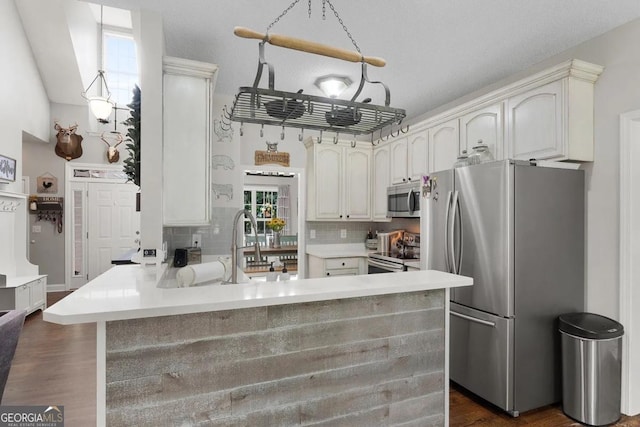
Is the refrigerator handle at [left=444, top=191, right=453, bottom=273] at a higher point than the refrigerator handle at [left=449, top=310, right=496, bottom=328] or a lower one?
higher

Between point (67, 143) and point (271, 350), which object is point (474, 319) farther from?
point (67, 143)

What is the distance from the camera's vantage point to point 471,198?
2654 mm

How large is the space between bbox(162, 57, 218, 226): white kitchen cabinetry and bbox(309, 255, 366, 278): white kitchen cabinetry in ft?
6.78

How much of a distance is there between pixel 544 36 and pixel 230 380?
3080 millimetres

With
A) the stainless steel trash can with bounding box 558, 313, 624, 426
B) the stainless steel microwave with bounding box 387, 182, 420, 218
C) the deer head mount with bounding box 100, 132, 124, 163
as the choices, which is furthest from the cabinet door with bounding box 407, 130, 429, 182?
the deer head mount with bounding box 100, 132, 124, 163

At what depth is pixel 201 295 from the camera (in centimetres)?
140

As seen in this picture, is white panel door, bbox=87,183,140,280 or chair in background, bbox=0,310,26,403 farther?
white panel door, bbox=87,183,140,280

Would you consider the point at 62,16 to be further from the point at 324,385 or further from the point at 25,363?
the point at 324,385

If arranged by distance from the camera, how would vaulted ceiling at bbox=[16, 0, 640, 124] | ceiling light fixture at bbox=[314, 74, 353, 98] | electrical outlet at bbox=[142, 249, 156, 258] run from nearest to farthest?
1. vaulted ceiling at bbox=[16, 0, 640, 124]
2. electrical outlet at bbox=[142, 249, 156, 258]
3. ceiling light fixture at bbox=[314, 74, 353, 98]

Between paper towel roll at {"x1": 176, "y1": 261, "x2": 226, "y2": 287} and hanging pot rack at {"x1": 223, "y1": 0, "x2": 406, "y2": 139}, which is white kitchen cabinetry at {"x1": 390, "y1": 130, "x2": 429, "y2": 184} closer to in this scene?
hanging pot rack at {"x1": 223, "y1": 0, "x2": 406, "y2": 139}

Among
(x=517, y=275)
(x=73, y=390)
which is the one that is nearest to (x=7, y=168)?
(x=73, y=390)

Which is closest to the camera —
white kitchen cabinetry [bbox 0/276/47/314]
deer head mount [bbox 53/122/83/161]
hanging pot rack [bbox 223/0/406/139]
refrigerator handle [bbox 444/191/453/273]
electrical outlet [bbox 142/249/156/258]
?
hanging pot rack [bbox 223/0/406/139]

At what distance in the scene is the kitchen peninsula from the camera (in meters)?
1.26

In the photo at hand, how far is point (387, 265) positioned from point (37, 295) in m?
4.86
